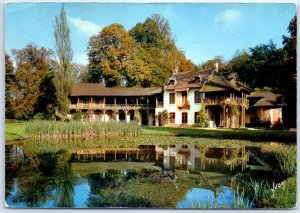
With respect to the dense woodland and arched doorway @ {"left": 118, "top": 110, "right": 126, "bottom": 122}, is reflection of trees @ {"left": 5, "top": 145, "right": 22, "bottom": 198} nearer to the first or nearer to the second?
the dense woodland

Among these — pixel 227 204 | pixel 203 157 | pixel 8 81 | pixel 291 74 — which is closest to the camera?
pixel 227 204

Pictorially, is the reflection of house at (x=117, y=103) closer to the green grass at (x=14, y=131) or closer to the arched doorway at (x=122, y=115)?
the arched doorway at (x=122, y=115)

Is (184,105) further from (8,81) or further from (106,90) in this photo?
(8,81)

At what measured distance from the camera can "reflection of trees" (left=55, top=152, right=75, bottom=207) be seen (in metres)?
4.50

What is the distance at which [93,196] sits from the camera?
4504 millimetres

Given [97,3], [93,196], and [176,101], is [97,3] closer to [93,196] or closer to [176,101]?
[176,101]

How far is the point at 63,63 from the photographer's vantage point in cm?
477

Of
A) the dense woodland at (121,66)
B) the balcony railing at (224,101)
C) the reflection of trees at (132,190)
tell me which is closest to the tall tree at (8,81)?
the dense woodland at (121,66)

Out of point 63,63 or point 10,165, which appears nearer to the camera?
point 10,165

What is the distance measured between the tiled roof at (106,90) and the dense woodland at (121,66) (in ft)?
0.17

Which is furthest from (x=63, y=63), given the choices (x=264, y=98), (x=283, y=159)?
(x=283, y=159)

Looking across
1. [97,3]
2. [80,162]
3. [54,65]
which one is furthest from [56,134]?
[97,3]

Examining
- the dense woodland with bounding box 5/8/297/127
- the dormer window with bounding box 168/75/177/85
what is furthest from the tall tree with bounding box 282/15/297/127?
the dormer window with bounding box 168/75/177/85

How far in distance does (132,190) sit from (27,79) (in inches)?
69.0
